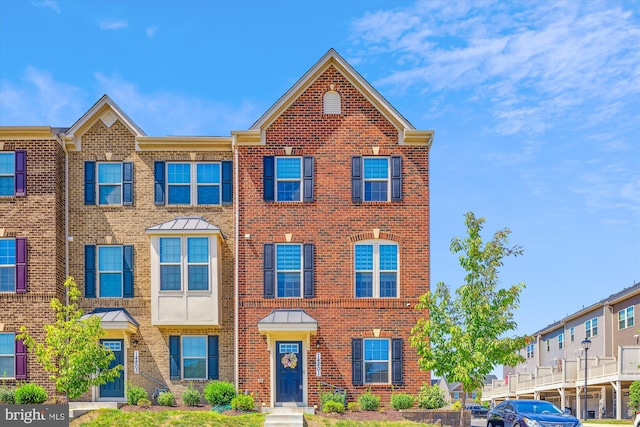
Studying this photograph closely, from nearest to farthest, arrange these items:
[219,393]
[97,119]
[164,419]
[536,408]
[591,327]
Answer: [536,408], [164,419], [219,393], [97,119], [591,327]

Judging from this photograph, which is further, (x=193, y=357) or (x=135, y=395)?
(x=193, y=357)

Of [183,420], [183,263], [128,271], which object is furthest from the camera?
[128,271]

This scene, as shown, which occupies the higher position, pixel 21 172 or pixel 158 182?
pixel 21 172

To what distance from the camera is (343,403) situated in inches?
1089

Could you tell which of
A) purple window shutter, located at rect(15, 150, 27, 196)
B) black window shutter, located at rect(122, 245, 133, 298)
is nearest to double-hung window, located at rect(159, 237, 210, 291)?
black window shutter, located at rect(122, 245, 133, 298)

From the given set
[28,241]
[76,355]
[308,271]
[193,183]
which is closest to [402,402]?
[308,271]

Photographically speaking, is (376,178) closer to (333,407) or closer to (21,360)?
(333,407)

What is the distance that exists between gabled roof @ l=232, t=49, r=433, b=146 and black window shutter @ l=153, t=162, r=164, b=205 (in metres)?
3.21

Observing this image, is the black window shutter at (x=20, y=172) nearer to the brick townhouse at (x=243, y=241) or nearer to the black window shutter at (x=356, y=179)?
the brick townhouse at (x=243, y=241)

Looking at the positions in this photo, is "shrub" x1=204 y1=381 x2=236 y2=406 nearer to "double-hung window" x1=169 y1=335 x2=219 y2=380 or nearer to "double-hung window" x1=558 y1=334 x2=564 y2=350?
"double-hung window" x1=169 y1=335 x2=219 y2=380

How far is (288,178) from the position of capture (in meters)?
29.2

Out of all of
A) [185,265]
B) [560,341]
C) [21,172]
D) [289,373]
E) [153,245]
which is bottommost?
[560,341]

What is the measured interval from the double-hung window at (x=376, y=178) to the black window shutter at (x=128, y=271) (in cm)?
846

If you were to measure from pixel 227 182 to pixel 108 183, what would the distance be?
4.48 m
